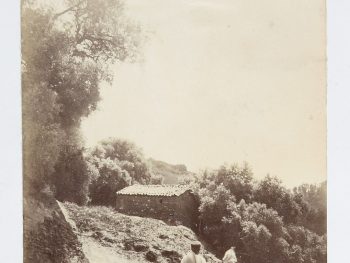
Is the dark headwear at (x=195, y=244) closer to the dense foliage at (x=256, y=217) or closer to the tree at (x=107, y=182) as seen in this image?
the dense foliage at (x=256, y=217)

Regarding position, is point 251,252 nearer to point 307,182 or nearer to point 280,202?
point 280,202

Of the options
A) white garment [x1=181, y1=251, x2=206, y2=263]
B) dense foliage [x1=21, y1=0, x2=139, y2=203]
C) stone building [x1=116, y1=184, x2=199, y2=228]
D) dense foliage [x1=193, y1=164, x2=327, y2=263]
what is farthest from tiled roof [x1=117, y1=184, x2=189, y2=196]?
white garment [x1=181, y1=251, x2=206, y2=263]

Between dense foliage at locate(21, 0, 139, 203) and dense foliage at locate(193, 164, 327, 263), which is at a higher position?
dense foliage at locate(21, 0, 139, 203)

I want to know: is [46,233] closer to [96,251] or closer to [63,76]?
[96,251]

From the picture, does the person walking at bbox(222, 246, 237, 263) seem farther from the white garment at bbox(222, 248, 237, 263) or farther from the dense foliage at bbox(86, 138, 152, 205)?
the dense foliage at bbox(86, 138, 152, 205)

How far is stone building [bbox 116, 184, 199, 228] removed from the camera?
366cm

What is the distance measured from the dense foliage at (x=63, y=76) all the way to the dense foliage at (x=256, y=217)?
888mm

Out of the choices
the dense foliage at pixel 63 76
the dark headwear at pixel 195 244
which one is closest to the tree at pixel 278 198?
the dark headwear at pixel 195 244

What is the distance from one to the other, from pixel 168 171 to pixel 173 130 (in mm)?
286

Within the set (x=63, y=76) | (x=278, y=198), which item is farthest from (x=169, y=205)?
(x=63, y=76)

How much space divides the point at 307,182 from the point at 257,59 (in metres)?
0.95

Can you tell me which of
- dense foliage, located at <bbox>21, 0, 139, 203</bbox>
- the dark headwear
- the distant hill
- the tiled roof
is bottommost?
the dark headwear

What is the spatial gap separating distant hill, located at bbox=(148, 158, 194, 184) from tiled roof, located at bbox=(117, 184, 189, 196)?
0.21 ft

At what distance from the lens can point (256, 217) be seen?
12.3ft
